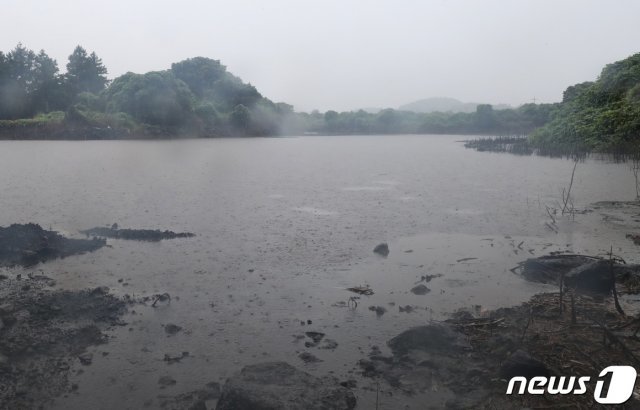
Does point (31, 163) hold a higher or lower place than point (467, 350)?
→ higher

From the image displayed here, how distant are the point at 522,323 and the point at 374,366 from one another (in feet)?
6.12

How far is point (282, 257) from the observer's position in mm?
8109

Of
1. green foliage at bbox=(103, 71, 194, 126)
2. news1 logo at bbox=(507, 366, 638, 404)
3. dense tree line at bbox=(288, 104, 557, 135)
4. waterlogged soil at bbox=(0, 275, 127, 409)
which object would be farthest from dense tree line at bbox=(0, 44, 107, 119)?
news1 logo at bbox=(507, 366, 638, 404)

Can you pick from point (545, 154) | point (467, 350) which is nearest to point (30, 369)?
point (467, 350)

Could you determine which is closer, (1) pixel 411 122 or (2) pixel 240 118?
(2) pixel 240 118

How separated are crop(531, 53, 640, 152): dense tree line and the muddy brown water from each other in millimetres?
6664

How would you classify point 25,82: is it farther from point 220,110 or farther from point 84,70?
point 220,110

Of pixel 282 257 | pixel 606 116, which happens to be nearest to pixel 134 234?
pixel 282 257

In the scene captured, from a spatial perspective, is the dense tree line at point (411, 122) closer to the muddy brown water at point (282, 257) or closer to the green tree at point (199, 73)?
the green tree at point (199, 73)

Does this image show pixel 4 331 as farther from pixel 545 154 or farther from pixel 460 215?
pixel 545 154

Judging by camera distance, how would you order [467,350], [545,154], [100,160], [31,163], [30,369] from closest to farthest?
[30,369] < [467,350] < [31,163] < [100,160] < [545,154]

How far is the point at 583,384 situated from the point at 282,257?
16.8 feet

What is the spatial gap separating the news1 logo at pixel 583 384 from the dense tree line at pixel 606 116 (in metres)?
21.4

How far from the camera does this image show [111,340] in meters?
4.93
